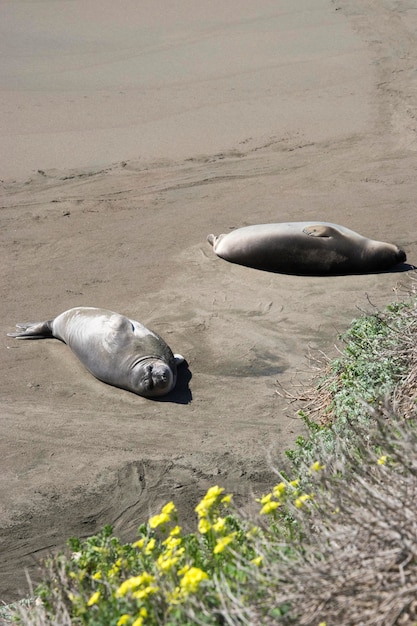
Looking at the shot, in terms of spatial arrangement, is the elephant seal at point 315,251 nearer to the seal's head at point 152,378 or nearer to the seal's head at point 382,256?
the seal's head at point 382,256

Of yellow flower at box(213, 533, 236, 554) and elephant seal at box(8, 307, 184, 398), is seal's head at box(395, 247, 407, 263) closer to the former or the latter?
elephant seal at box(8, 307, 184, 398)

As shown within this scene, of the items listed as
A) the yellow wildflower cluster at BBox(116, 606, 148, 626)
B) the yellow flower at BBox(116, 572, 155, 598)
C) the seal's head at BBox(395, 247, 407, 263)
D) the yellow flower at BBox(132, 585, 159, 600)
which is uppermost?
the yellow flower at BBox(116, 572, 155, 598)

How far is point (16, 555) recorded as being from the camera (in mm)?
4848

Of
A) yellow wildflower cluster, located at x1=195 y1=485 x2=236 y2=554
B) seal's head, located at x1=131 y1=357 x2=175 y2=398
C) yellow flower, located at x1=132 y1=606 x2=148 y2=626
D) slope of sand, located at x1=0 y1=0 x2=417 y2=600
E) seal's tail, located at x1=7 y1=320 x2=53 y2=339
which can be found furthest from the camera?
seal's tail, located at x1=7 y1=320 x2=53 y2=339

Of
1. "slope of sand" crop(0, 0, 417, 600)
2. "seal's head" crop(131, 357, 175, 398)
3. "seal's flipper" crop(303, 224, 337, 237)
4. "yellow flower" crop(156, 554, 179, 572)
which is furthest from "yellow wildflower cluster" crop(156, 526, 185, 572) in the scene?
"seal's flipper" crop(303, 224, 337, 237)

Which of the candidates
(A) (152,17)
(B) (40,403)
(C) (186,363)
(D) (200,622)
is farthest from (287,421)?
(A) (152,17)

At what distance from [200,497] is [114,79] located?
398 inches

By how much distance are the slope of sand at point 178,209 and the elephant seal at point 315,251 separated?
0.53 feet

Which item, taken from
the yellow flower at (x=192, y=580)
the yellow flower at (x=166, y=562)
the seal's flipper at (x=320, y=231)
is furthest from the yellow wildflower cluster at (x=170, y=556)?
the seal's flipper at (x=320, y=231)

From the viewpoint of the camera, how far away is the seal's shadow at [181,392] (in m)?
6.45

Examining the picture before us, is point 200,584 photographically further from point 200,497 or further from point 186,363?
point 186,363

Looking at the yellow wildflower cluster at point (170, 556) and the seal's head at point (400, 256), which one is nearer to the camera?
the yellow wildflower cluster at point (170, 556)

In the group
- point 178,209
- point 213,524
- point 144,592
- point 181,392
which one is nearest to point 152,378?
point 181,392

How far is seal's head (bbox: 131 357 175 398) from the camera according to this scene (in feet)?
20.9
